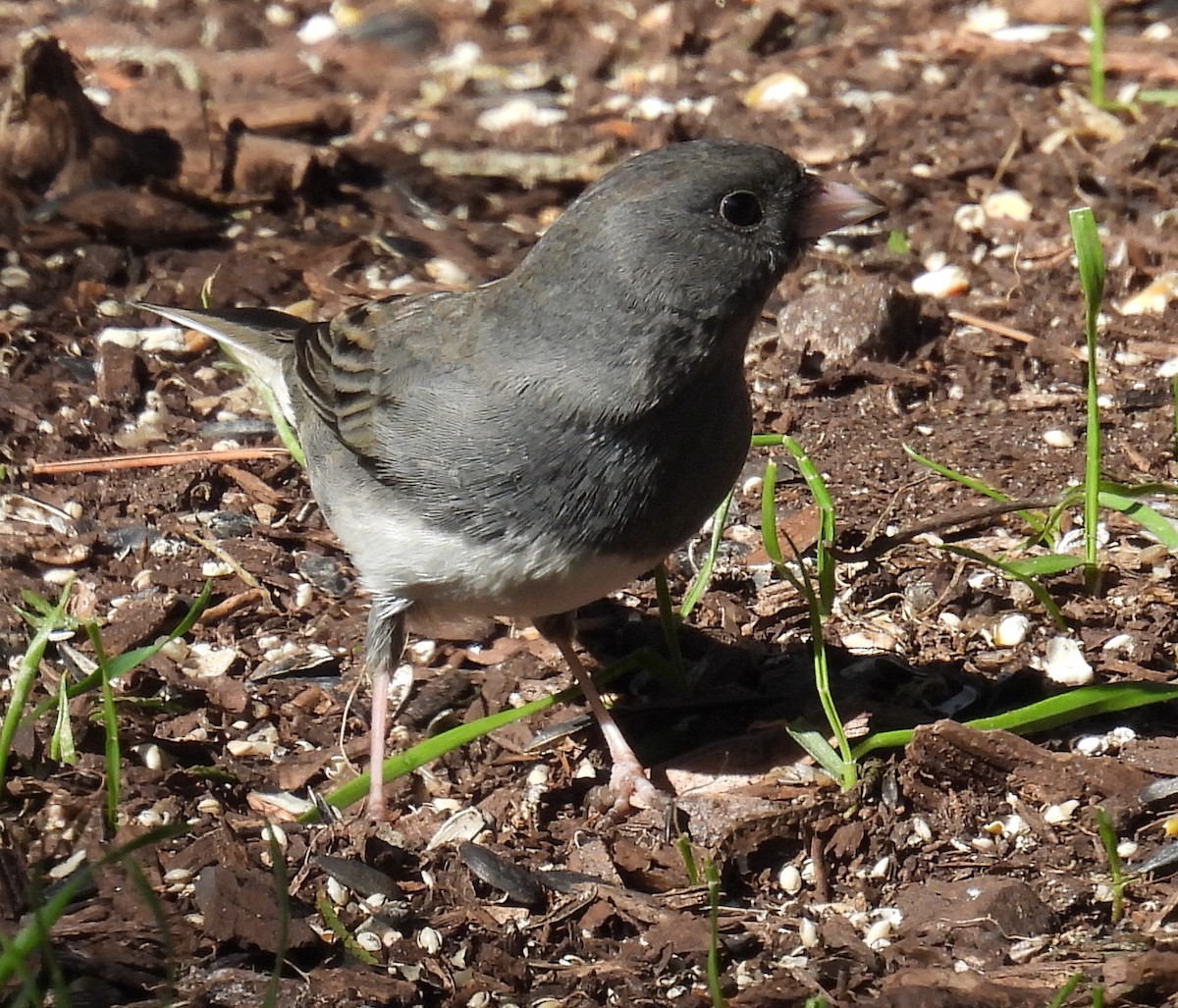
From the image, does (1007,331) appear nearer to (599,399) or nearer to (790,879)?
(599,399)

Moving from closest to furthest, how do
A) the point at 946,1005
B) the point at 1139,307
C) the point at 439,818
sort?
the point at 946,1005 < the point at 439,818 < the point at 1139,307

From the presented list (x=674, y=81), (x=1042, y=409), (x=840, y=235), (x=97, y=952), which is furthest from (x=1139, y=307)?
(x=97, y=952)

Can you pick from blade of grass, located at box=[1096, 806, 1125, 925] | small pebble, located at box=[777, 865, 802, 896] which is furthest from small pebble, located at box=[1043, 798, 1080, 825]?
small pebble, located at box=[777, 865, 802, 896]

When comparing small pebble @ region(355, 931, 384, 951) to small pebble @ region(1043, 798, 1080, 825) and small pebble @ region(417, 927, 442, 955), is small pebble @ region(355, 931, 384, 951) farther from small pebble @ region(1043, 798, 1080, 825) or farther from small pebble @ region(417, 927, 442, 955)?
small pebble @ region(1043, 798, 1080, 825)

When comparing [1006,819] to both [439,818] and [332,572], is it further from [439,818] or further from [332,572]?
[332,572]

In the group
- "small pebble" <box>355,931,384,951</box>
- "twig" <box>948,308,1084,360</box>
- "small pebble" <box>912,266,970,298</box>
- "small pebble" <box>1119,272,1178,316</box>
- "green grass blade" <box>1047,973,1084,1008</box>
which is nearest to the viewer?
"green grass blade" <box>1047,973,1084,1008</box>

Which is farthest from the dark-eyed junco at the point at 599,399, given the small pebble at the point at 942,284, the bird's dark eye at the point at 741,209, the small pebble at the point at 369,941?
the small pebble at the point at 942,284

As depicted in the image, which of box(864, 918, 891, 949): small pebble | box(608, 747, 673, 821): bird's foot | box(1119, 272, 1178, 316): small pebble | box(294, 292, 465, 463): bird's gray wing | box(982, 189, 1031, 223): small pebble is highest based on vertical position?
box(294, 292, 465, 463): bird's gray wing

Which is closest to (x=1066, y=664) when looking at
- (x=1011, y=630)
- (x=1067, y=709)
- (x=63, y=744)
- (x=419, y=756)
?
(x=1011, y=630)
